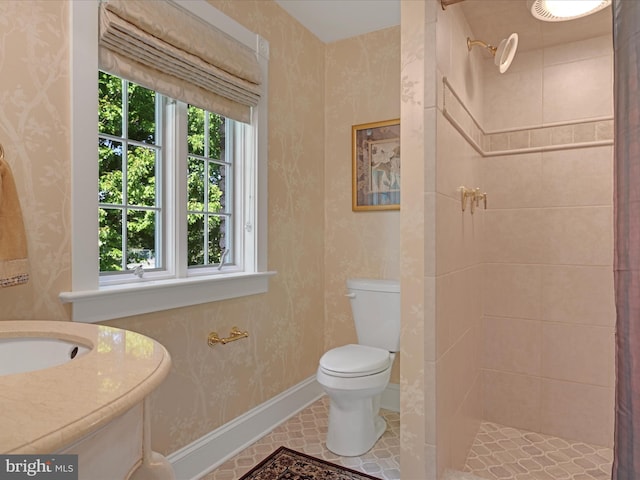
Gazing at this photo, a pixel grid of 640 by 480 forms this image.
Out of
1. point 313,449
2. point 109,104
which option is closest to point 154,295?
point 109,104

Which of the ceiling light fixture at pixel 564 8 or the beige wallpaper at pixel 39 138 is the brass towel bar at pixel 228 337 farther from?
the ceiling light fixture at pixel 564 8

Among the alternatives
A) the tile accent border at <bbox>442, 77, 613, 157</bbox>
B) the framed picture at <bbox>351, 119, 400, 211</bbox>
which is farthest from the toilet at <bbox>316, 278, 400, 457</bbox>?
the tile accent border at <bbox>442, 77, 613, 157</bbox>

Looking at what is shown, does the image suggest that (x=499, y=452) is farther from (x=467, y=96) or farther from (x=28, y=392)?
(x=28, y=392)

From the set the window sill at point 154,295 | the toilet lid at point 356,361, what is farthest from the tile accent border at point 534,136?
the window sill at point 154,295

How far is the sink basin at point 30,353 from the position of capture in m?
0.90

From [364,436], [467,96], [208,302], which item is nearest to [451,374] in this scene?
[364,436]

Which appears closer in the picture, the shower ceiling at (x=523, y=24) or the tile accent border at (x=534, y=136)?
the shower ceiling at (x=523, y=24)

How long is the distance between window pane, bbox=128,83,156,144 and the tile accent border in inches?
55.6

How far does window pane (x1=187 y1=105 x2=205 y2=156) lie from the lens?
194 cm

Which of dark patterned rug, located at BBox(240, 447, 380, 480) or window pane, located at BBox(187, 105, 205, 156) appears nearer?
dark patterned rug, located at BBox(240, 447, 380, 480)

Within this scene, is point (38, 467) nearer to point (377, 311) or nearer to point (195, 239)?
point (195, 239)

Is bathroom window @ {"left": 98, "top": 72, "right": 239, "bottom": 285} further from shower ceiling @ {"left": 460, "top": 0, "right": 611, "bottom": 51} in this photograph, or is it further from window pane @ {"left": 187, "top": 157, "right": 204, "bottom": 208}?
shower ceiling @ {"left": 460, "top": 0, "right": 611, "bottom": 51}

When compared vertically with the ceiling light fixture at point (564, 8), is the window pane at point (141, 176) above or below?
below

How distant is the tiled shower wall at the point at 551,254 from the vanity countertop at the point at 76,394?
2.15 metres
